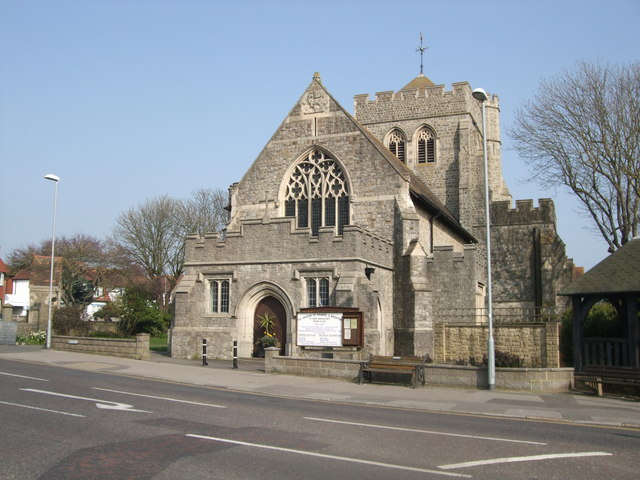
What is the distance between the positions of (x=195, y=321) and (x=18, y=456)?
16.9 meters

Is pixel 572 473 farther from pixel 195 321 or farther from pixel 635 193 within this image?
pixel 635 193

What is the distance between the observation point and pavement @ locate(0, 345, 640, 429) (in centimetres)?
1345

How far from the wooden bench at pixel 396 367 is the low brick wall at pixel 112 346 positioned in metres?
9.15

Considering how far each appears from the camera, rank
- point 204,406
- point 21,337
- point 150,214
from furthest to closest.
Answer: point 150,214, point 21,337, point 204,406

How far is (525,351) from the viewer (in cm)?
2214

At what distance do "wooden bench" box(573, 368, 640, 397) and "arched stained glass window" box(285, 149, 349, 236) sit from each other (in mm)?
13255

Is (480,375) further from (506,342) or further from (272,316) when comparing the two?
(272,316)

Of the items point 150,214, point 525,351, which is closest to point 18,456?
point 525,351

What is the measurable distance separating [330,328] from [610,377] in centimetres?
852

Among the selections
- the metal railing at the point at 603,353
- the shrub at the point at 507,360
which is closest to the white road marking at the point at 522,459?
the metal railing at the point at 603,353

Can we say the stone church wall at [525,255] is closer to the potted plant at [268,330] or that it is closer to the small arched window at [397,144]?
the small arched window at [397,144]

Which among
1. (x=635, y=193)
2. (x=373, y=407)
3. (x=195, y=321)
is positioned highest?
(x=635, y=193)

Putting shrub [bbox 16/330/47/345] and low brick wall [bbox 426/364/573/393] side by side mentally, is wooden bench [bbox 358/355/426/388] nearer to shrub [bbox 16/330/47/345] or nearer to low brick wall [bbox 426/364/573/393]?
low brick wall [bbox 426/364/573/393]

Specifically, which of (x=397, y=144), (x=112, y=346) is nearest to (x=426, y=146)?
(x=397, y=144)
